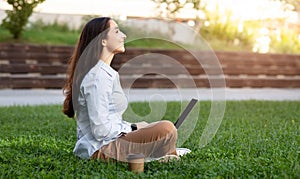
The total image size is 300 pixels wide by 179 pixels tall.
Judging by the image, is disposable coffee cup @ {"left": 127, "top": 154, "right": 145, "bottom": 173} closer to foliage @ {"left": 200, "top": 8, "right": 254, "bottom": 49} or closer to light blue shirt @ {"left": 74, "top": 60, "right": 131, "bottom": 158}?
light blue shirt @ {"left": 74, "top": 60, "right": 131, "bottom": 158}

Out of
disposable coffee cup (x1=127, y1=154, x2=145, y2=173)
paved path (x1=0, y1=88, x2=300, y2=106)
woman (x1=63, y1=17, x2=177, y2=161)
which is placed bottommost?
paved path (x1=0, y1=88, x2=300, y2=106)

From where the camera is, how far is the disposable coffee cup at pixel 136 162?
3988mm

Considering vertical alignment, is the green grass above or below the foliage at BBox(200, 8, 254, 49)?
above

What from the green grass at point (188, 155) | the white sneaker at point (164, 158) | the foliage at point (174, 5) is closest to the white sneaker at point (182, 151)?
the green grass at point (188, 155)

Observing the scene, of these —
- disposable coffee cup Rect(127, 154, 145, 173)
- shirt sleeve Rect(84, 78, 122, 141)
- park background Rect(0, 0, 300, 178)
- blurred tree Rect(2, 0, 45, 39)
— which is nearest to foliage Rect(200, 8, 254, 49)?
park background Rect(0, 0, 300, 178)

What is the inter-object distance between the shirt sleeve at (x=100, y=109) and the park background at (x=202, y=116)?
26 centimetres

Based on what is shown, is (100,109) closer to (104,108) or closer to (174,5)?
(104,108)

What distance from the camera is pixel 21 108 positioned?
29.3 feet

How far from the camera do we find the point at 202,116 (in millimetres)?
7953

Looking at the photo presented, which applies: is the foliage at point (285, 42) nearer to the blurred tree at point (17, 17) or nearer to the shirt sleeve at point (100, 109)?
the blurred tree at point (17, 17)

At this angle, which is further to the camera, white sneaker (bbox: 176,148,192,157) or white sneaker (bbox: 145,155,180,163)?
white sneaker (bbox: 176,148,192,157)

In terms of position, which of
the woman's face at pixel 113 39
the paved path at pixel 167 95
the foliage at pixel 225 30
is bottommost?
the paved path at pixel 167 95

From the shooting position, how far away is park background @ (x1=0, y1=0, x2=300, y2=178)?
4.16 m

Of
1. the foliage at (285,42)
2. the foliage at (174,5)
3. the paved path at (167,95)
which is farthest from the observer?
the foliage at (285,42)
